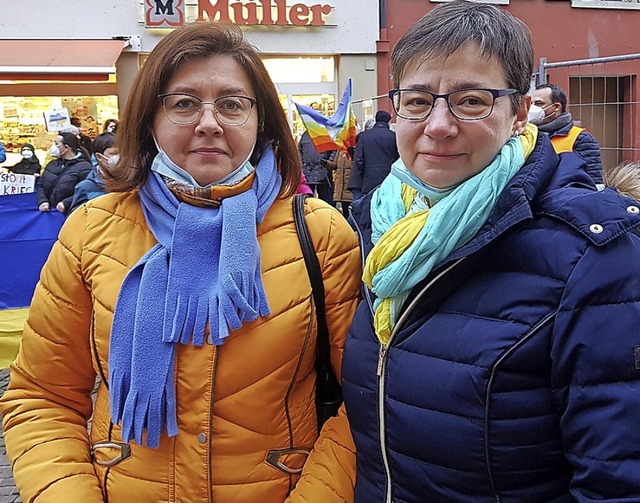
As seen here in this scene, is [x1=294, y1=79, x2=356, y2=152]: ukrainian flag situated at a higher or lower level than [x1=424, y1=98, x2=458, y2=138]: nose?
higher

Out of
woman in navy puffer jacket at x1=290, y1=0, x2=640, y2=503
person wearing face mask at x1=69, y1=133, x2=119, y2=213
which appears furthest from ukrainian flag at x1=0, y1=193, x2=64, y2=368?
woman in navy puffer jacket at x1=290, y1=0, x2=640, y2=503

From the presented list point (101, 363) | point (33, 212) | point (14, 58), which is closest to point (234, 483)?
point (101, 363)

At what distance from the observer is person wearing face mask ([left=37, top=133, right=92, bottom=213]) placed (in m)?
7.39

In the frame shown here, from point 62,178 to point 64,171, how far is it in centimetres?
20

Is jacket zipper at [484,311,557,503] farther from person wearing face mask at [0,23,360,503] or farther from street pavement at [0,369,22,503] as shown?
street pavement at [0,369,22,503]

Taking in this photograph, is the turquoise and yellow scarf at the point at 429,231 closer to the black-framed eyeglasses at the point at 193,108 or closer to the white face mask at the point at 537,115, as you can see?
the black-framed eyeglasses at the point at 193,108

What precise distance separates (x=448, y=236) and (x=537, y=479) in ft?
1.72

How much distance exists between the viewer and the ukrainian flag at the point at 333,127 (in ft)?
29.6

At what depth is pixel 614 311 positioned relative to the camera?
126 centimetres

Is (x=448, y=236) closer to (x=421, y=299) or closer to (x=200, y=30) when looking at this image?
(x=421, y=299)

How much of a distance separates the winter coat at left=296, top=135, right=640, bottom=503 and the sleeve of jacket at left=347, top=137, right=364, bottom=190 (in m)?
7.86

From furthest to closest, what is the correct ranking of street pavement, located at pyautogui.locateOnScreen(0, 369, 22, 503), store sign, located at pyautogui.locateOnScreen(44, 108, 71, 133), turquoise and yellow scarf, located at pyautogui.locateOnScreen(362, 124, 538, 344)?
store sign, located at pyautogui.locateOnScreen(44, 108, 71, 133) < street pavement, located at pyautogui.locateOnScreen(0, 369, 22, 503) < turquoise and yellow scarf, located at pyautogui.locateOnScreen(362, 124, 538, 344)

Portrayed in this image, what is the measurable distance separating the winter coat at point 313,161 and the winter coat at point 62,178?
4.04 m

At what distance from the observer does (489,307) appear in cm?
141
